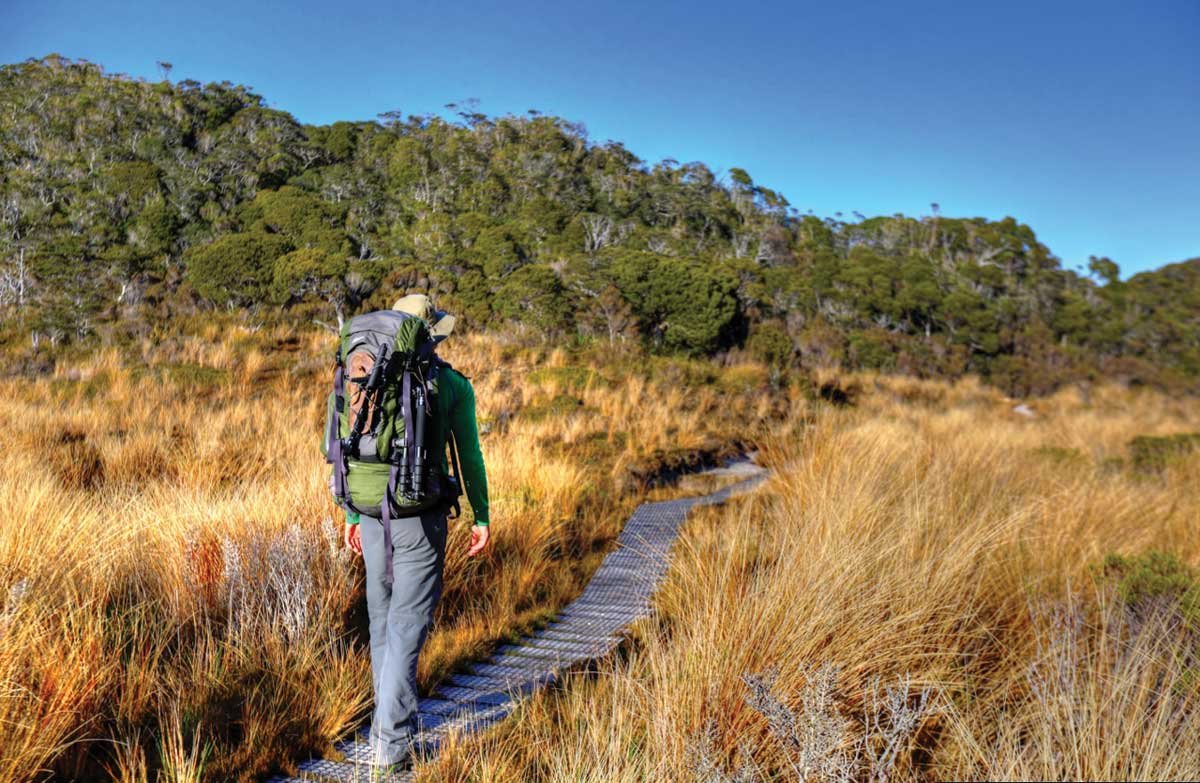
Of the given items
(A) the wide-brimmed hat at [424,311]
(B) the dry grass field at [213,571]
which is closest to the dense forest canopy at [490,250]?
(B) the dry grass field at [213,571]

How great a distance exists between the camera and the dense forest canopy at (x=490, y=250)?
14164mm

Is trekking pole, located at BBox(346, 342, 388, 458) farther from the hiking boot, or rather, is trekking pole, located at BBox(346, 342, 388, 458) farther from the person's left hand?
the hiking boot

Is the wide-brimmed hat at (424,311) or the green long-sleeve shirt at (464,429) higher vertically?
the wide-brimmed hat at (424,311)

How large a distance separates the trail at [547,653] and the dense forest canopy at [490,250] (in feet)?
32.2

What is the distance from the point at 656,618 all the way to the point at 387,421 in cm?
176

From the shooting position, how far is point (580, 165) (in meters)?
33.6

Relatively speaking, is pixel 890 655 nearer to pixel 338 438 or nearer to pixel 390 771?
pixel 390 771

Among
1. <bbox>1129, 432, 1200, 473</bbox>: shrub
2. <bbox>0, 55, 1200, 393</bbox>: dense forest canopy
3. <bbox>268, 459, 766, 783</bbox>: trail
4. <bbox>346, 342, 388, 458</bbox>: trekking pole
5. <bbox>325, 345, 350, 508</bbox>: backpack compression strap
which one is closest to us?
<bbox>346, 342, 388, 458</bbox>: trekking pole

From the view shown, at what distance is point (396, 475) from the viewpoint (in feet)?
6.99

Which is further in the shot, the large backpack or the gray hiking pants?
the gray hiking pants

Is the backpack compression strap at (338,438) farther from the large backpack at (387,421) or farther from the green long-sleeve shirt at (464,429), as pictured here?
the green long-sleeve shirt at (464,429)

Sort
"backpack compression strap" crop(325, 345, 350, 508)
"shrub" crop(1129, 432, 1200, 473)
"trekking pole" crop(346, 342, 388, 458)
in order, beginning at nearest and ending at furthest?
"trekking pole" crop(346, 342, 388, 458) → "backpack compression strap" crop(325, 345, 350, 508) → "shrub" crop(1129, 432, 1200, 473)

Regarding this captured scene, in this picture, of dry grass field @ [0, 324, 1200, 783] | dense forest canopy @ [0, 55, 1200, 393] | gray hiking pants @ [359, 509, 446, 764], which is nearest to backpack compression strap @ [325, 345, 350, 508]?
gray hiking pants @ [359, 509, 446, 764]

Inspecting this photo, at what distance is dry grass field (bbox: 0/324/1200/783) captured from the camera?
212cm
